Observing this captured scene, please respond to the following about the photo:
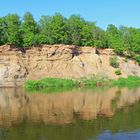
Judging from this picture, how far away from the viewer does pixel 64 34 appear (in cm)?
10650

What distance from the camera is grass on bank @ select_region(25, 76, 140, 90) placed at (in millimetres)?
88250

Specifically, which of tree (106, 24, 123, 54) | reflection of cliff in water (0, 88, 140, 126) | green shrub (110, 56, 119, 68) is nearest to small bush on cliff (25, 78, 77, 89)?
green shrub (110, 56, 119, 68)

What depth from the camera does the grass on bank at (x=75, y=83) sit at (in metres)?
88.2

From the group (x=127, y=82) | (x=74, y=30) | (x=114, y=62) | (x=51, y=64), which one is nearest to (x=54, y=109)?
(x=51, y=64)

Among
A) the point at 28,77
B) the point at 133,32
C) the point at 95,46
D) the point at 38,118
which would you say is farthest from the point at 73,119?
the point at 133,32

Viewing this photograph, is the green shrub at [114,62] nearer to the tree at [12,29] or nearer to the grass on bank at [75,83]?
the grass on bank at [75,83]

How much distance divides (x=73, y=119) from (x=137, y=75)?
73.7 m

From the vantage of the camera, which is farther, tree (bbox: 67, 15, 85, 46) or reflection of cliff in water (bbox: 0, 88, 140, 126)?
tree (bbox: 67, 15, 85, 46)

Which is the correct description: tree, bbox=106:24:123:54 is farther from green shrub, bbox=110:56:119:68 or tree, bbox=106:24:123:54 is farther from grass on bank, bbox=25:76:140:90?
grass on bank, bbox=25:76:140:90

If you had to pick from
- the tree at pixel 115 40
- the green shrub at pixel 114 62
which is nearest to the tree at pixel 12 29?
the green shrub at pixel 114 62

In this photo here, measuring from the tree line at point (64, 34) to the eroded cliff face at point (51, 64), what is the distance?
2.78 meters

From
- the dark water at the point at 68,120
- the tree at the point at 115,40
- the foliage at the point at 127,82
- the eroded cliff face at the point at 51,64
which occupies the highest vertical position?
the tree at the point at 115,40

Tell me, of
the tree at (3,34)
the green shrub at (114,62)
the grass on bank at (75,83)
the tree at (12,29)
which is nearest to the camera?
the grass on bank at (75,83)

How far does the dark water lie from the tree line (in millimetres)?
42744
